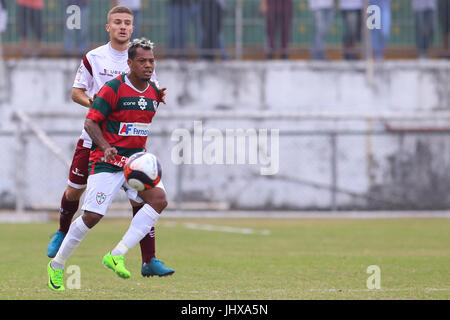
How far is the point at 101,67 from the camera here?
8.55m

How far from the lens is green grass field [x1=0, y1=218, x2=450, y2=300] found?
7.42 meters

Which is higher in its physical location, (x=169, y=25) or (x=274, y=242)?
(x=169, y=25)

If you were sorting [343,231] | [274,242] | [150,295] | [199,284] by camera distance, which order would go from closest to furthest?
[150,295], [199,284], [274,242], [343,231]

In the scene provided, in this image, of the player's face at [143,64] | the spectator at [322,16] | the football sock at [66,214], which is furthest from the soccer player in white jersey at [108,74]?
the spectator at [322,16]

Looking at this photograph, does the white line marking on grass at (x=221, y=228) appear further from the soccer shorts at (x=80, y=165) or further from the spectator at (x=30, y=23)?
the soccer shorts at (x=80, y=165)

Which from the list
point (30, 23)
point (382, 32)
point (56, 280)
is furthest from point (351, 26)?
point (56, 280)

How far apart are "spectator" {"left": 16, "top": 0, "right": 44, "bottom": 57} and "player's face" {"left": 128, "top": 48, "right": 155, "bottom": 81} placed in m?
10.4

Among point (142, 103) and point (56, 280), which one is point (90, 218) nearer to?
point (56, 280)

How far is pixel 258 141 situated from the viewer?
57.4ft

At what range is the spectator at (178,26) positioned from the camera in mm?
16906

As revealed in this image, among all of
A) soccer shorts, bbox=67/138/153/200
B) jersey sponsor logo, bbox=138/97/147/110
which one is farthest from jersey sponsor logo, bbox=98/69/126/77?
jersey sponsor logo, bbox=138/97/147/110

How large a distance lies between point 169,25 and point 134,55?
988 cm
